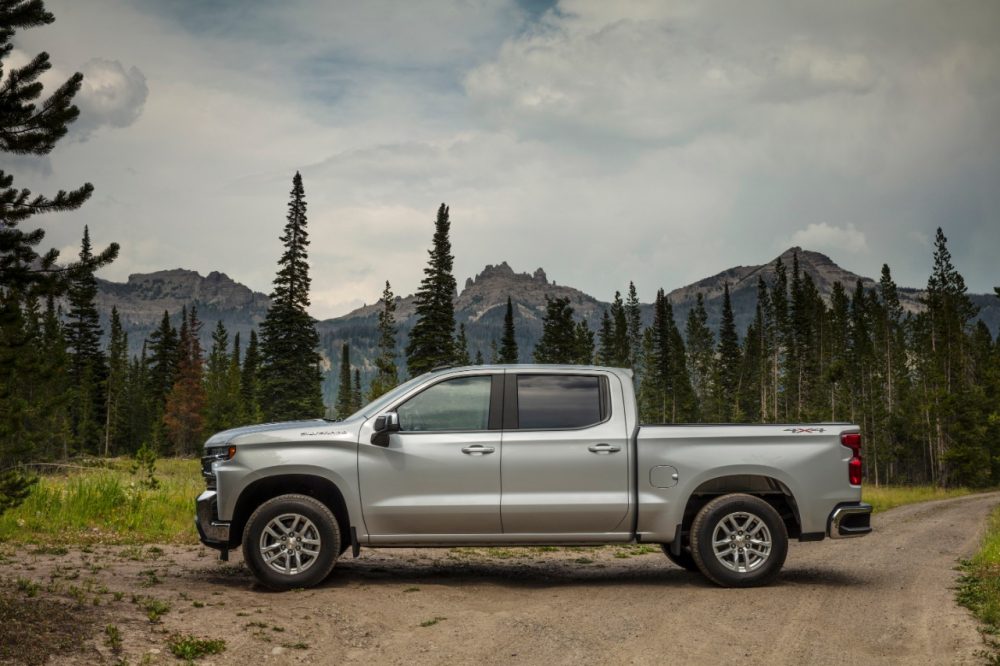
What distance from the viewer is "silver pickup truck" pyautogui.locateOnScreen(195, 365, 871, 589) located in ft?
29.8

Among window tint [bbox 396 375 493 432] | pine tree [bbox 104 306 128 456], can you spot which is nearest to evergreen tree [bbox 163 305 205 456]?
pine tree [bbox 104 306 128 456]

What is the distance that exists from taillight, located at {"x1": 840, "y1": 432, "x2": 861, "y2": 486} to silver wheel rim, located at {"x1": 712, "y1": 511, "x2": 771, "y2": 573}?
1.06m

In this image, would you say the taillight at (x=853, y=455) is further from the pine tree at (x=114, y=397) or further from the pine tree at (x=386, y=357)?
the pine tree at (x=114, y=397)

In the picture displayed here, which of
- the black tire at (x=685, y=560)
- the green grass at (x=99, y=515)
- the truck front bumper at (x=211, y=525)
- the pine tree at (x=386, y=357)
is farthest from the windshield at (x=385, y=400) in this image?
the pine tree at (x=386, y=357)

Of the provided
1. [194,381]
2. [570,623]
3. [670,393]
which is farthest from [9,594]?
[670,393]

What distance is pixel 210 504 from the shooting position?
30.3 feet

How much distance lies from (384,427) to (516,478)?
1.42 metres

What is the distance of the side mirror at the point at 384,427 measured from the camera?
29.5 feet

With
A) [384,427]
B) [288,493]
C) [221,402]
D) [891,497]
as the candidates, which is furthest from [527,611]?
[221,402]

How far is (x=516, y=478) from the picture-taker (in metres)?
9.12

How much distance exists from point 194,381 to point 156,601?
285 feet

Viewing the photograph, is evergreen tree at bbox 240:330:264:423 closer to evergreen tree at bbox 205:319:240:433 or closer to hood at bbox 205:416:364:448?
evergreen tree at bbox 205:319:240:433

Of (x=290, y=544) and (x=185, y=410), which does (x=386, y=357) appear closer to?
(x=185, y=410)

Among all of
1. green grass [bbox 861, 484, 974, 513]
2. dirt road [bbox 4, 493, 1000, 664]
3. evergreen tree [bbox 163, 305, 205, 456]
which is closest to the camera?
dirt road [bbox 4, 493, 1000, 664]
